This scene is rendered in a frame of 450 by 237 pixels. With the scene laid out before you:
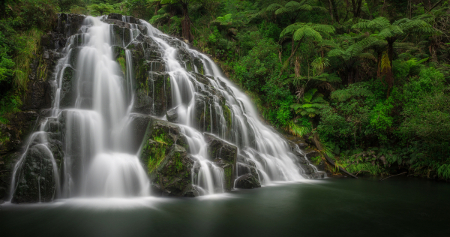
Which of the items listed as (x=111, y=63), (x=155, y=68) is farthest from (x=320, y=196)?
(x=111, y=63)

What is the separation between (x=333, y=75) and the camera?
1471 cm

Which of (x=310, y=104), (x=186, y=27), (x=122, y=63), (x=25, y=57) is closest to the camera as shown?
(x=25, y=57)

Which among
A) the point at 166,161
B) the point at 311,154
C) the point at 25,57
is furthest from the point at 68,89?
the point at 311,154

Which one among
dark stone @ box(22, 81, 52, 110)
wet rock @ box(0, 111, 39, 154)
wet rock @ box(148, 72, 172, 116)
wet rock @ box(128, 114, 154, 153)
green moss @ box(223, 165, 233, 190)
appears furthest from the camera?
wet rock @ box(148, 72, 172, 116)

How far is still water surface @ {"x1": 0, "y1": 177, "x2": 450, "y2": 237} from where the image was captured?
4930 mm

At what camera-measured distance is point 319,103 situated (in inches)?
548

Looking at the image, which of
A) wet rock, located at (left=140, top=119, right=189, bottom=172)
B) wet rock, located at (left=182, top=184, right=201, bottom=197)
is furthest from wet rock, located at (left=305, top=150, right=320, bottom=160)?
wet rock, located at (left=182, top=184, right=201, bottom=197)

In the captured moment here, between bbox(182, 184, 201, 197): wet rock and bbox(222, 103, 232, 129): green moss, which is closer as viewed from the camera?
bbox(182, 184, 201, 197): wet rock

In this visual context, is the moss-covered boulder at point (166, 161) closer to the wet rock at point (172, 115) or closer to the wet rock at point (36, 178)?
the wet rock at point (172, 115)

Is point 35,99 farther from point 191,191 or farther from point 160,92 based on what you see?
point 191,191

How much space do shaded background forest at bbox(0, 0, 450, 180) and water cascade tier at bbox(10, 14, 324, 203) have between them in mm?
1501

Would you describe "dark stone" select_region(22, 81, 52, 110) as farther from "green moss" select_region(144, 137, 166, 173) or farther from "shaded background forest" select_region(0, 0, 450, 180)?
"green moss" select_region(144, 137, 166, 173)

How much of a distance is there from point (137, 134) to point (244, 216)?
188 inches

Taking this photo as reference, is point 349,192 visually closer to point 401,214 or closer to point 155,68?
point 401,214
